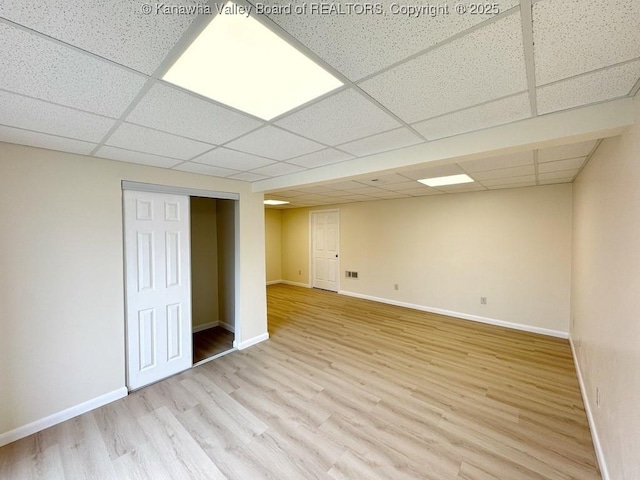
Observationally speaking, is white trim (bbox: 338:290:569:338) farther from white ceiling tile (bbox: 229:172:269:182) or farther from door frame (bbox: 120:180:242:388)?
white ceiling tile (bbox: 229:172:269:182)

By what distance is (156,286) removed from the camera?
2.82 meters

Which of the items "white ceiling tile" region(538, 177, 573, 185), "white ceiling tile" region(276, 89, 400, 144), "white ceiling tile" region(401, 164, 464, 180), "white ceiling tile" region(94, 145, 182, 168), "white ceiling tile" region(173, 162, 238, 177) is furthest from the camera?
"white ceiling tile" region(538, 177, 573, 185)

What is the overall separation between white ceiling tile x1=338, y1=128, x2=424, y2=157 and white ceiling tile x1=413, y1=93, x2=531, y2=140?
105 millimetres

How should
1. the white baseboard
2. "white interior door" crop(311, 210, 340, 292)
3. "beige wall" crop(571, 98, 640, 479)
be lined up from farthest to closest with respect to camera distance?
1. "white interior door" crop(311, 210, 340, 292)
2. the white baseboard
3. "beige wall" crop(571, 98, 640, 479)

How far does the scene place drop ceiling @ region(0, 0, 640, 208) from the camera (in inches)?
34.3

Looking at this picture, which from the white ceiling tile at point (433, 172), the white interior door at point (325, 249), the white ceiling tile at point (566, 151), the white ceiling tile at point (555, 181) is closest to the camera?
the white ceiling tile at point (566, 151)

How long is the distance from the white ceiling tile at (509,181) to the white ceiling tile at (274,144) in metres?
2.73

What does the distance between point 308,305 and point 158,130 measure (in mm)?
4555

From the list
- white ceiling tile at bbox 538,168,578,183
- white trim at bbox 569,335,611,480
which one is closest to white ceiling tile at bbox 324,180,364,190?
white ceiling tile at bbox 538,168,578,183

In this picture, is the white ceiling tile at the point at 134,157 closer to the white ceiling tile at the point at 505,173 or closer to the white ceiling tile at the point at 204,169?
the white ceiling tile at the point at 204,169

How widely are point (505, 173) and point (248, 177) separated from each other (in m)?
3.14

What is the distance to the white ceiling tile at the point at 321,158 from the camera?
2.34m

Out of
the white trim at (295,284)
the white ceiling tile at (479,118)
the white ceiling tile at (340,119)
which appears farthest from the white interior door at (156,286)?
the white trim at (295,284)

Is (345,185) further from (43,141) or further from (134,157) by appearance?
(43,141)
